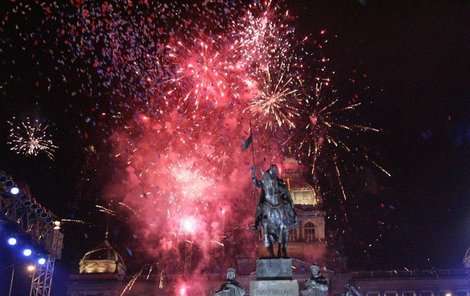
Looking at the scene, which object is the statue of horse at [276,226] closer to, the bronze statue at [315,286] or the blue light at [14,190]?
the bronze statue at [315,286]

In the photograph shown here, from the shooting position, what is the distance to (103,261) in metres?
60.4

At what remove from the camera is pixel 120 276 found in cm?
5666

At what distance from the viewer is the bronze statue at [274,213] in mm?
14180

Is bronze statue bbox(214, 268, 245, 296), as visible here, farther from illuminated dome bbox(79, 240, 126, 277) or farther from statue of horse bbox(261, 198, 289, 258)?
illuminated dome bbox(79, 240, 126, 277)

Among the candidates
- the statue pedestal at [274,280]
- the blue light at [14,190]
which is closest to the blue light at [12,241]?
the blue light at [14,190]

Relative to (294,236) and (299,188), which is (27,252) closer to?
(299,188)

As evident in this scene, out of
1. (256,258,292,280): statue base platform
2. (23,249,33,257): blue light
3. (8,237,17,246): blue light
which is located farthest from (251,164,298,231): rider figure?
(23,249,33,257): blue light

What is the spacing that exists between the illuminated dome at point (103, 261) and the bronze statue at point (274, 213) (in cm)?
4826

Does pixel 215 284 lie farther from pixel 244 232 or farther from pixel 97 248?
pixel 97 248

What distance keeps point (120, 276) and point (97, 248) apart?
6820 mm

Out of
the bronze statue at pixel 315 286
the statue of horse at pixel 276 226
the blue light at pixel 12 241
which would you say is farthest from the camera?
the blue light at pixel 12 241

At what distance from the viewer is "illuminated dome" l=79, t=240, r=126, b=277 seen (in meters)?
59.8

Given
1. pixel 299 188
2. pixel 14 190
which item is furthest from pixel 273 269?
pixel 299 188

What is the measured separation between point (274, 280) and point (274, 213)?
182 centimetres
